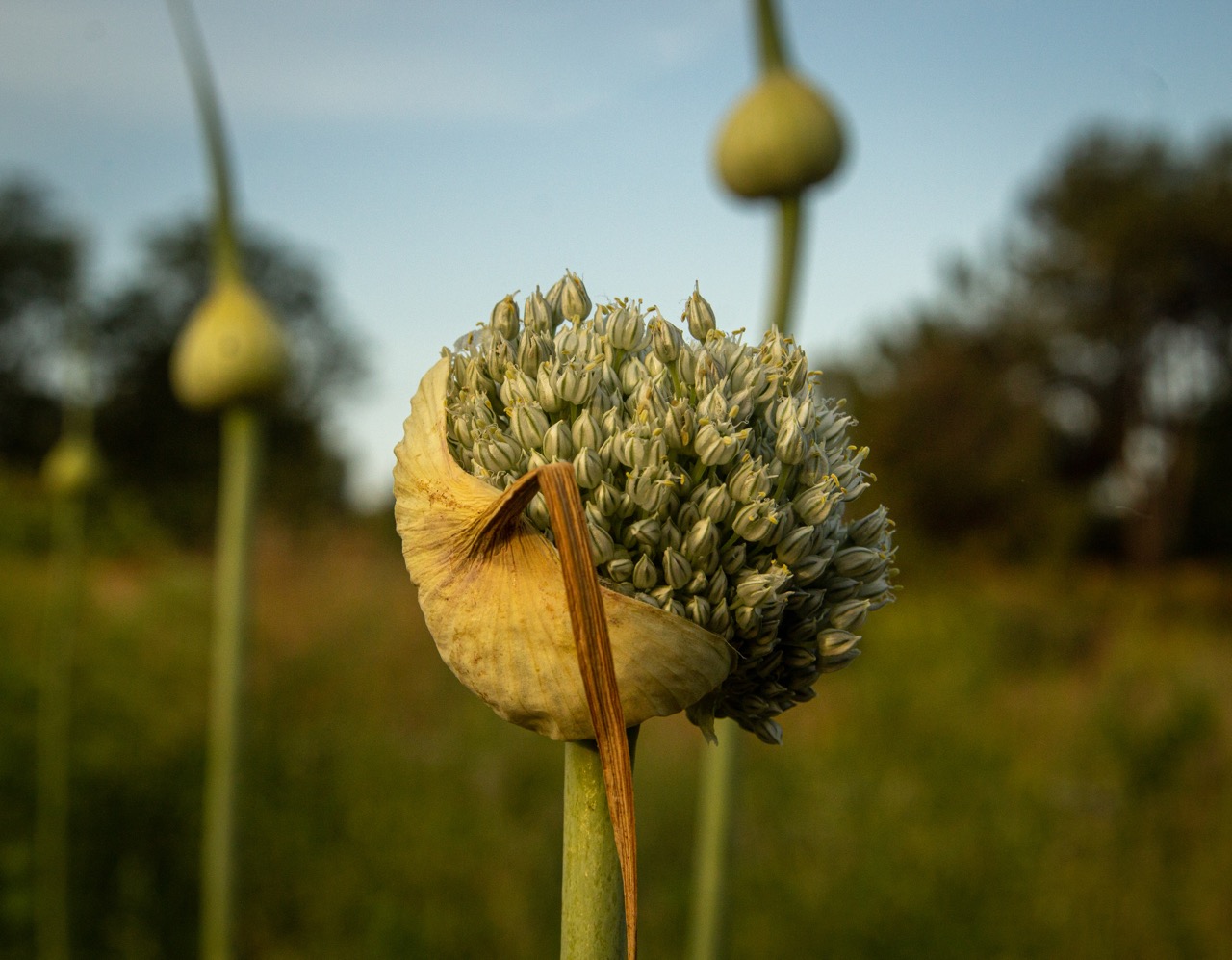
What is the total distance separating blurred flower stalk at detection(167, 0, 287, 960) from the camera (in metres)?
1.86

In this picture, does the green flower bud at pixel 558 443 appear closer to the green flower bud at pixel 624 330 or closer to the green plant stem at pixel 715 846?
the green flower bud at pixel 624 330

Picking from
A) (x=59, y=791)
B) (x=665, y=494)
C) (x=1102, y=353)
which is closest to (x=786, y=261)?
(x=665, y=494)

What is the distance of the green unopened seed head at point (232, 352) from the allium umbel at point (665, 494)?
134 centimetres

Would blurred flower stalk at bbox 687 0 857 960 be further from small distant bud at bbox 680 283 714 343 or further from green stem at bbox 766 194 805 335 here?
small distant bud at bbox 680 283 714 343

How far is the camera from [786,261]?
5.28ft

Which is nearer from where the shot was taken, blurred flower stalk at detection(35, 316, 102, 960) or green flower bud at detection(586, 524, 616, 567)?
green flower bud at detection(586, 524, 616, 567)

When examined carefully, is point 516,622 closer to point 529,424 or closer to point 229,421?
point 529,424

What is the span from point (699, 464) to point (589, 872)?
0.25m

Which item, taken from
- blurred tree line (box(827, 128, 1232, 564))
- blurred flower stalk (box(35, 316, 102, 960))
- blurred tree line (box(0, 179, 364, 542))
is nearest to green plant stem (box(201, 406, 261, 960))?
blurred flower stalk (box(35, 316, 102, 960))

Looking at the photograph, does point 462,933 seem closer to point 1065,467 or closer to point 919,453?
point 919,453

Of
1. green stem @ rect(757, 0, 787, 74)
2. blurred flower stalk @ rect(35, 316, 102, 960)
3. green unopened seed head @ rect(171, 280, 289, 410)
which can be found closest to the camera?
green stem @ rect(757, 0, 787, 74)

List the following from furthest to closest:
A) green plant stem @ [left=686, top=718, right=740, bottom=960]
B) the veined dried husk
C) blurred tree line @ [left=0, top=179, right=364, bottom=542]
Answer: blurred tree line @ [left=0, top=179, right=364, bottom=542] → green plant stem @ [left=686, top=718, right=740, bottom=960] → the veined dried husk

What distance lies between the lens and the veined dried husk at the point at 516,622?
538mm

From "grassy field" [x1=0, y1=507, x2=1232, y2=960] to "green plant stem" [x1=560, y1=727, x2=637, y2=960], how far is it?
2129mm
